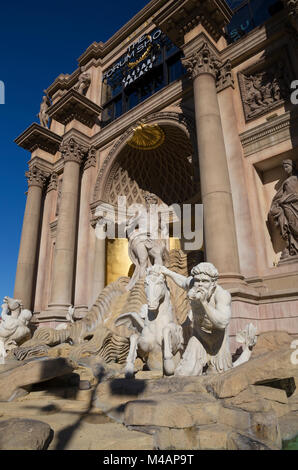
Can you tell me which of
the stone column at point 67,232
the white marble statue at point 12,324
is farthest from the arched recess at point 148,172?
the white marble statue at point 12,324

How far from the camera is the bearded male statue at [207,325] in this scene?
381 centimetres

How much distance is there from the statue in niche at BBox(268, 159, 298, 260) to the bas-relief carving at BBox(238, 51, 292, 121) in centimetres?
222

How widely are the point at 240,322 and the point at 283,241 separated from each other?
112 inches

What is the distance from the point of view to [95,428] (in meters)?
2.72

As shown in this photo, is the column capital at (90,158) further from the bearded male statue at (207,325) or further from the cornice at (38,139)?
the bearded male statue at (207,325)

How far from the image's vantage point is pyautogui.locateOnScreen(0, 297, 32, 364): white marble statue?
9.38m

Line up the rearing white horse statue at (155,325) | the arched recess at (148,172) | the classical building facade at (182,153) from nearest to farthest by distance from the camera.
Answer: the rearing white horse statue at (155,325) < the classical building facade at (182,153) < the arched recess at (148,172)

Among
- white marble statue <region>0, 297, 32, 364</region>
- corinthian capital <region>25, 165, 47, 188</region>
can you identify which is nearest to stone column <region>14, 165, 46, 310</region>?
corinthian capital <region>25, 165, 47, 188</region>

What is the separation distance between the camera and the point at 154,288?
4480 mm

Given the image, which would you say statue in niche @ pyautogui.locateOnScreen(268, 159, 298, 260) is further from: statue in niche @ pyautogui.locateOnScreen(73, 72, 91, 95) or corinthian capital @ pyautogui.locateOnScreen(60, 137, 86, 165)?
statue in niche @ pyautogui.locateOnScreen(73, 72, 91, 95)

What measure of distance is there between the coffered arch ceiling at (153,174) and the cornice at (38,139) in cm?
556

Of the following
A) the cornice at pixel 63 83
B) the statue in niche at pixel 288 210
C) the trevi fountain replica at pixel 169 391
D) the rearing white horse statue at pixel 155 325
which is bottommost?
the trevi fountain replica at pixel 169 391

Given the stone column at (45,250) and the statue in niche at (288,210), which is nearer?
the statue in niche at (288,210)

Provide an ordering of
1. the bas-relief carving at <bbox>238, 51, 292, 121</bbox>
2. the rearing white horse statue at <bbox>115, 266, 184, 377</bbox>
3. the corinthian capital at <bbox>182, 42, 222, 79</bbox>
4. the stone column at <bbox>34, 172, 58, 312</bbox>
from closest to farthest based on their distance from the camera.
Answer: the rearing white horse statue at <bbox>115, 266, 184, 377</bbox> < the bas-relief carving at <bbox>238, 51, 292, 121</bbox> < the corinthian capital at <bbox>182, 42, 222, 79</bbox> < the stone column at <bbox>34, 172, 58, 312</bbox>
